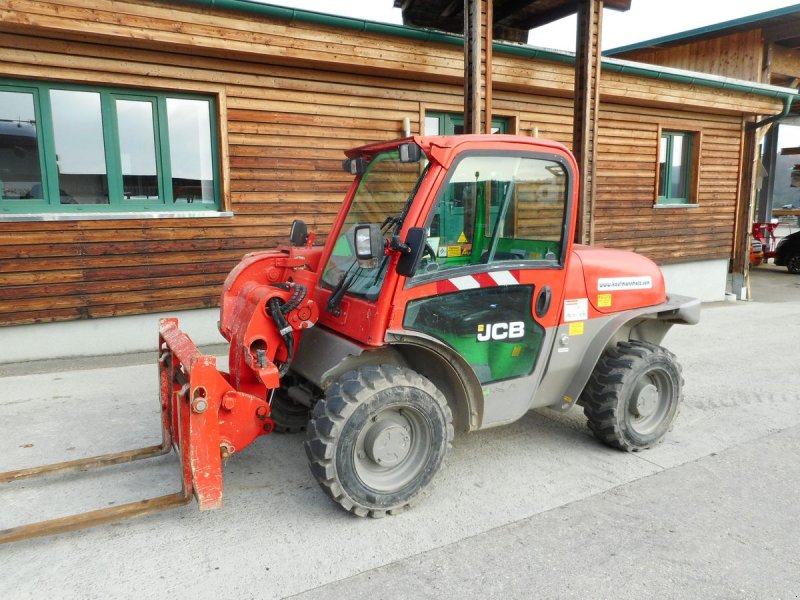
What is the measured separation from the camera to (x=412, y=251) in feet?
9.82

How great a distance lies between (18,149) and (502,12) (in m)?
7.02

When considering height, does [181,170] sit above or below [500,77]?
below

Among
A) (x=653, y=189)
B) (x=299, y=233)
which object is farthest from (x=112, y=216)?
(x=653, y=189)

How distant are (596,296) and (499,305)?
86 centimetres

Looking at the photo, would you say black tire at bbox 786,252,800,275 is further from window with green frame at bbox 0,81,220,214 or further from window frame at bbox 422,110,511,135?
window with green frame at bbox 0,81,220,214


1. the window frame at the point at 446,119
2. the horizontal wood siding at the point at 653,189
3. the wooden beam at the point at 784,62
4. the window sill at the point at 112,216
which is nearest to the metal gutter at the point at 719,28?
the wooden beam at the point at 784,62

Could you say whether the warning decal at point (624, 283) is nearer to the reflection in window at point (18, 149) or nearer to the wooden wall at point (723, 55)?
the reflection in window at point (18, 149)

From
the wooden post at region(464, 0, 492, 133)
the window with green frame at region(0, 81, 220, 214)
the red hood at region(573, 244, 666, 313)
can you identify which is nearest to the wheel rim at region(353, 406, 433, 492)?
the red hood at region(573, 244, 666, 313)

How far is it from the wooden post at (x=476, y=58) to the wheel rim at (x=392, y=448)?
4551 mm

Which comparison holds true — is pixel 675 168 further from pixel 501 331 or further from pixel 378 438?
pixel 378 438

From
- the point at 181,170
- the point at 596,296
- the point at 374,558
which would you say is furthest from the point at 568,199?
the point at 181,170

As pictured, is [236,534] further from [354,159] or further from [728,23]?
[728,23]

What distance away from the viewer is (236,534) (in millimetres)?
3115

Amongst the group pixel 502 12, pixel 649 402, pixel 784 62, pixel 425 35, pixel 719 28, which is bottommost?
pixel 649 402
